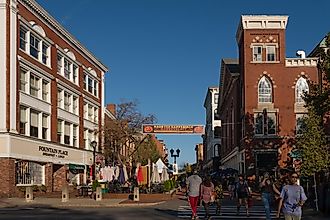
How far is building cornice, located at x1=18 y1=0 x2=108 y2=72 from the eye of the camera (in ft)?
155

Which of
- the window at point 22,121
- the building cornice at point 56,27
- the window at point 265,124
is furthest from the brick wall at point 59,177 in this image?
the window at point 265,124

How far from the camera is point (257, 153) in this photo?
186ft

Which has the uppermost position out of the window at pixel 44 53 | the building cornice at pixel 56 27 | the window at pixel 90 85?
the building cornice at pixel 56 27

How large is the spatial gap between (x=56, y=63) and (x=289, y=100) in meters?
21.7

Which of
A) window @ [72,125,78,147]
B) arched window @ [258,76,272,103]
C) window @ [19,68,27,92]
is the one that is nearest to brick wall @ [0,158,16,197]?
window @ [19,68,27,92]

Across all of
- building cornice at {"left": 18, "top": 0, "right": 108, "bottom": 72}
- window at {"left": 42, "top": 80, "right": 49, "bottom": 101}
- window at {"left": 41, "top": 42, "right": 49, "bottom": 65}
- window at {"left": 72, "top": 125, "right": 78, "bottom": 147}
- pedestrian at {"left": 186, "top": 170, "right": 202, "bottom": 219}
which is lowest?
pedestrian at {"left": 186, "top": 170, "right": 202, "bottom": 219}

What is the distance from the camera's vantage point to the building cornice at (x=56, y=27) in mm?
47156

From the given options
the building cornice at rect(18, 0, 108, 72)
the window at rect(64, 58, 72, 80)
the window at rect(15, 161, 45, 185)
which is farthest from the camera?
the window at rect(64, 58, 72, 80)

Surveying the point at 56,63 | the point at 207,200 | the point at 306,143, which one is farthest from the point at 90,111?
the point at 207,200

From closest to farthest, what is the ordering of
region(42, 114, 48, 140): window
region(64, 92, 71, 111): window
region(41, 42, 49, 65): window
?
region(41, 42, 49, 65): window → region(42, 114, 48, 140): window → region(64, 92, 71, 111): window

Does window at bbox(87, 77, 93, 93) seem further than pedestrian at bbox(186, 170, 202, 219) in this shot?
Yes

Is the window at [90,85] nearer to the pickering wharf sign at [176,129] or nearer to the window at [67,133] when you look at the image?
the window at [67,133]

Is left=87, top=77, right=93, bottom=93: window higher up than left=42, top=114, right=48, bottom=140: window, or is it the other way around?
left=87, top=77, right=93, bottom=93: window

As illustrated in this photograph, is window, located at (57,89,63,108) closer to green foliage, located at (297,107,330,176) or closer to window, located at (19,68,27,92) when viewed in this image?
window, located at (19,68,27,92)
